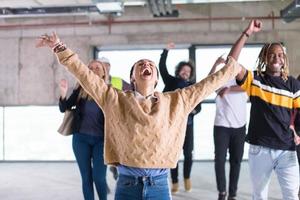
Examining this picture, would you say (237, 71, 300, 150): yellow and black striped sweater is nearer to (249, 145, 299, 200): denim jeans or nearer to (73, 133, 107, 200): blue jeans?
(249, 145, 299, 200): denim jeans

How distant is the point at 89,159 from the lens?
117 inches

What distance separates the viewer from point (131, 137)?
1.68 meters

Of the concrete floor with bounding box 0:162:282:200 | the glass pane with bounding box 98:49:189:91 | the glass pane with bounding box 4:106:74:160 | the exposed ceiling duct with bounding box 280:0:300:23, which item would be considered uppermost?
the exposed ceiling duct with bounding box 280:0:300:23

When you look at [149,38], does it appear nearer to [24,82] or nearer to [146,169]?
[24,82]

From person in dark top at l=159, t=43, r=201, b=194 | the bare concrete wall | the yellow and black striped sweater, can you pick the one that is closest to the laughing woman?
the yellow and black striped sweater

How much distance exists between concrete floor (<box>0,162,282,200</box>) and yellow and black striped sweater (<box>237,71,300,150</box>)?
5.97 feet

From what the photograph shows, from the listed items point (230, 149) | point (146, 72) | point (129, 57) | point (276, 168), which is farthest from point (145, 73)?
point (129, 57)

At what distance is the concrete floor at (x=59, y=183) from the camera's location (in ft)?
13.7

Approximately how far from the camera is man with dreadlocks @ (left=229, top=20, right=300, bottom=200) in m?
2.30

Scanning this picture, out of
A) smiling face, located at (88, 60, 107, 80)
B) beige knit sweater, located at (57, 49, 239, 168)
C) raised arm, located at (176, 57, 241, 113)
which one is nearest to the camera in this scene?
beige knit sweater, located at (57, 49, 239, 168)

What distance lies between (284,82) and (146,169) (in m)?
1.07

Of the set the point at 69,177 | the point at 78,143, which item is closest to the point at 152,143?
the point at 78,143

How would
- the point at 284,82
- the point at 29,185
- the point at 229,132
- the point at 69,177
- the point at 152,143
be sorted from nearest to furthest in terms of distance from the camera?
the point at 152,143 < the point at 284,82 < the point at 229,132 < the point at 29,185 < the point at 69,177

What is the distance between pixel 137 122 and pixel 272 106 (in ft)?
3.14
